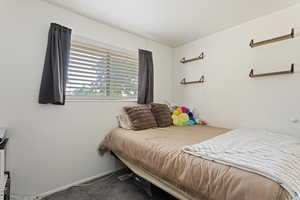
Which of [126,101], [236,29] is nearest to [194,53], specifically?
[236,29]

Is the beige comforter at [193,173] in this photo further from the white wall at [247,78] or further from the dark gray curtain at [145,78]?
the white wall at [247,78]

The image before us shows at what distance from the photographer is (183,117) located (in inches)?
104

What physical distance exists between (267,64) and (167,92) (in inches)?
67.3

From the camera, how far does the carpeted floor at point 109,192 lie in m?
1.75

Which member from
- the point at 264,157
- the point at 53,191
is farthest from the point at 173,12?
the point at 53,191

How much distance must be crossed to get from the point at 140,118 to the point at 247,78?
1.65 metres

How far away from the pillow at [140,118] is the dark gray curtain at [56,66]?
89 centimetres

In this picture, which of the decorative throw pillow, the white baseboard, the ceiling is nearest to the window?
the ceiling

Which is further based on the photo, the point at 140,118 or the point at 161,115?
the point at 161,115

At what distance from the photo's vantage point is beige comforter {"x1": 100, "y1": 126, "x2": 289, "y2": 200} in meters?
0.86

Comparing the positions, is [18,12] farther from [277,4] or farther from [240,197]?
[277,4]

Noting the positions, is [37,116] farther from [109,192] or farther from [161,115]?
[161,115]

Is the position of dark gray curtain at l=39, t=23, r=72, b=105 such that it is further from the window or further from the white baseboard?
the white baseboard

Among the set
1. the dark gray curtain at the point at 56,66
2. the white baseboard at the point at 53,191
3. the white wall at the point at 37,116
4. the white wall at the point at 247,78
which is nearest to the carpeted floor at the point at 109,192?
the white baseboard at the point at 53,191
